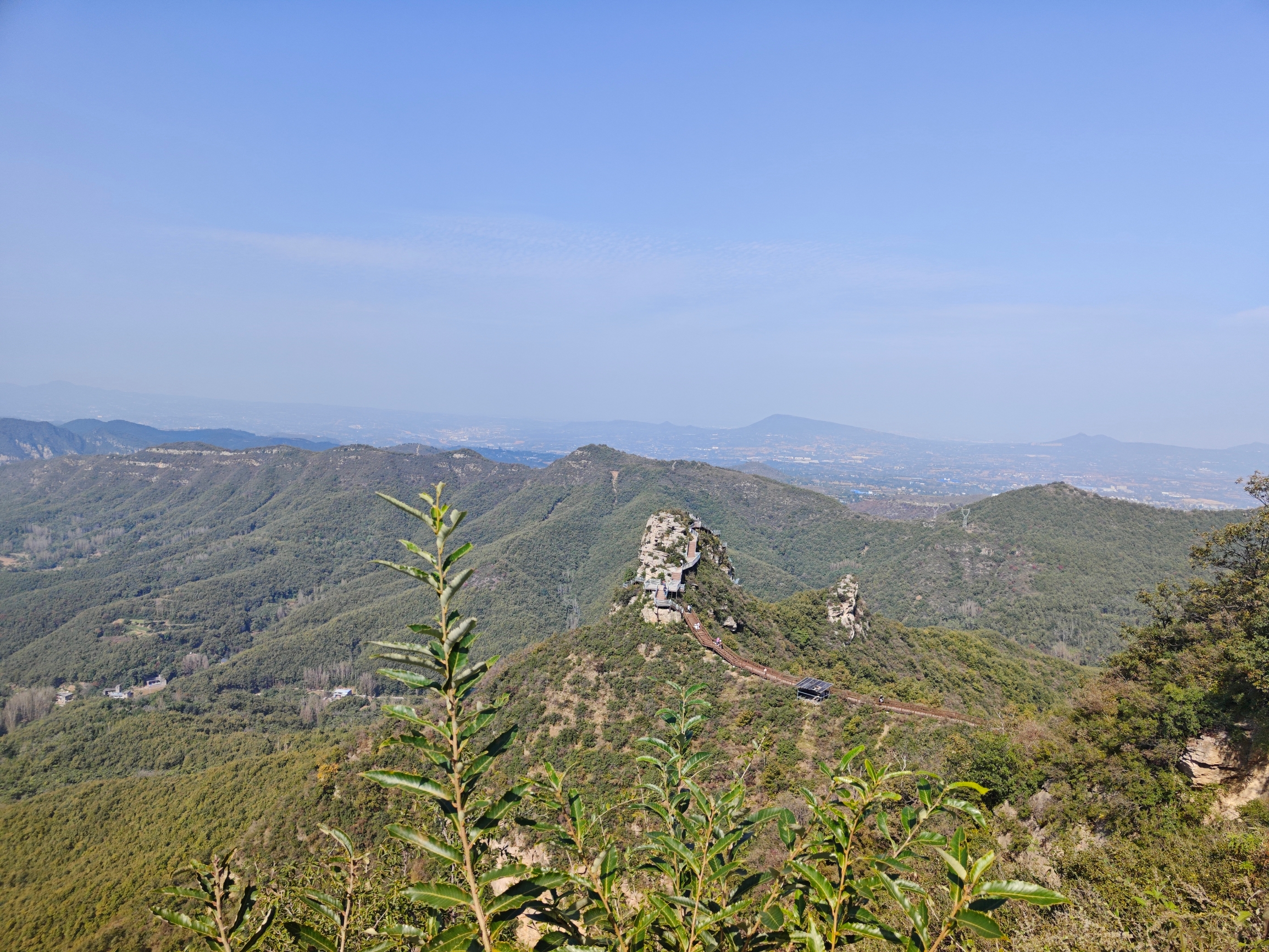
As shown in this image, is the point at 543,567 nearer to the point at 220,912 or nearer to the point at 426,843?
the point at 220,912

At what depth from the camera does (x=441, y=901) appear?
97.2 inches

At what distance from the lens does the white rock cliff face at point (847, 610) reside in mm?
46375

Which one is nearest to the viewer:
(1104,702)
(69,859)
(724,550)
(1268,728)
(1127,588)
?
(1268,728)

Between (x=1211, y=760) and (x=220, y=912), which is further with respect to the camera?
(x=1211, y=760)

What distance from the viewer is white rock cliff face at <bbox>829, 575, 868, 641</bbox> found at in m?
46.4

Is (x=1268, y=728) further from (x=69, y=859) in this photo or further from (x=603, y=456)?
(x=603, y=456)

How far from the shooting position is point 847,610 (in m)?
46.8

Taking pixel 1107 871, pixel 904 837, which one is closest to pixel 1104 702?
pixel 1107 871

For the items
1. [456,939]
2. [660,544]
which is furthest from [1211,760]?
[660,544]

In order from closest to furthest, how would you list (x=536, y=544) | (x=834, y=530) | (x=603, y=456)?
1. (x=536, y=544)
2. (x=834, y=530)
3. (x=603, y=456)

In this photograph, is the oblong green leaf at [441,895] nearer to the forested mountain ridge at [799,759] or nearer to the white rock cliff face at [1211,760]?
the forested mountain ridge at [799,759]

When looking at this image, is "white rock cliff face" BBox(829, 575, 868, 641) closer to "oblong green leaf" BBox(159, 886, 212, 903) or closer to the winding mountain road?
the winding mountain road

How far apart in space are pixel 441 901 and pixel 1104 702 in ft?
97.9

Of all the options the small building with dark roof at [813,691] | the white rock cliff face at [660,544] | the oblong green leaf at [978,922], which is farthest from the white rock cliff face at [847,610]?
the oblong green leaf at [978,922]
